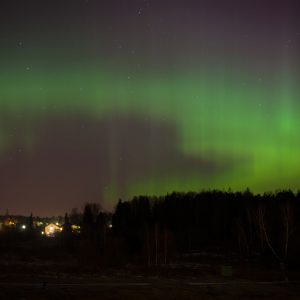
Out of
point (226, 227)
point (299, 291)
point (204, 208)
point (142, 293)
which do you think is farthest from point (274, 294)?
point (204, 208)

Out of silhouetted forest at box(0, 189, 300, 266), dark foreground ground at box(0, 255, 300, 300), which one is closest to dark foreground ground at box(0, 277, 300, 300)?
dark foreground ground at box(0, 255, 300, 300)

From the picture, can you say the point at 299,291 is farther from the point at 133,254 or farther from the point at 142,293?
the point at 133,254

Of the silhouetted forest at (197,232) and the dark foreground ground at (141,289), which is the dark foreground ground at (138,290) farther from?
the silhouetted forest at (197,232)

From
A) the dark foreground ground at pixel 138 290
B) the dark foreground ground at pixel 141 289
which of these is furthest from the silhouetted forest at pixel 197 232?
the dark foreground ground at pixel 138 290

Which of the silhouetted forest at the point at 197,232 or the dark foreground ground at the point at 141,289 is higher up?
the silhouetted forest at the point at 197,232

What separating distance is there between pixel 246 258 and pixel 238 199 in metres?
67.1

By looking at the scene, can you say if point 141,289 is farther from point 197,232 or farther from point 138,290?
point 197,232

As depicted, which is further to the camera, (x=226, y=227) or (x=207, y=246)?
(x=226, y=227)

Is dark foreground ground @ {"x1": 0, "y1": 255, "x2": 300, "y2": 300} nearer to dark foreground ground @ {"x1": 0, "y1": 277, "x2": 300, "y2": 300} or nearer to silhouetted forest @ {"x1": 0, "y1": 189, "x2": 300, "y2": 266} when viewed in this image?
dark foreground ground @ {"x1": 0, "y1": 277, "x2": 300, "y2": 300}

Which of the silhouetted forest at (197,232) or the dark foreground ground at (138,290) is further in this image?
the silhouetted forest at (197,232)

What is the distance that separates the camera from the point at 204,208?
141125mm

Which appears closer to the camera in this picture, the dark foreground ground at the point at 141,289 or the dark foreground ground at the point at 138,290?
the dark foreground ground at the point at 138,290

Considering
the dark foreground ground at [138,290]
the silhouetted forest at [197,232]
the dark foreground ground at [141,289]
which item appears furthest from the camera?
the silhouetted forest at [197,232]

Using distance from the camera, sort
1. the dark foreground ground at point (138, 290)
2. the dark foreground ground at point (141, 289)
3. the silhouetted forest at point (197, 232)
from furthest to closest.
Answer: the silhouetted forest at point (197, 232) < the dark foreground ground at point (141, 289) < the dark foreground ground at point (138, 290)
